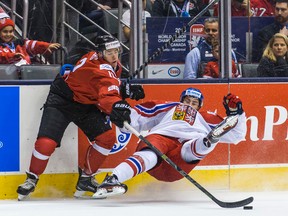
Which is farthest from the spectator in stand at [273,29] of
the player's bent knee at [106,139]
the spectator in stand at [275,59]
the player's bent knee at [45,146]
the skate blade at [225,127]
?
the player's bent knee at [45,146]

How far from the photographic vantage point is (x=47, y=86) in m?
7.67

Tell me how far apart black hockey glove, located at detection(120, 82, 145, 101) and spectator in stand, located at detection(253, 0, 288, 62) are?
3.69 ft

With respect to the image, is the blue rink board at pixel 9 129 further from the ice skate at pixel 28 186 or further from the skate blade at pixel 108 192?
the skate blade at pixel 108 192

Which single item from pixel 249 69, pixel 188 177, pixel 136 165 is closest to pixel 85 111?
pixel 136 165

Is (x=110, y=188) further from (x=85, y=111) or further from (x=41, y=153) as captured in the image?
(x=85, y=111)

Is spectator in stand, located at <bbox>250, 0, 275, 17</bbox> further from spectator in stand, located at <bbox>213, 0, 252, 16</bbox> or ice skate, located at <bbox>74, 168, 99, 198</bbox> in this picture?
ice skate, located at <bbox>74, 168, 99, 198</bbox>

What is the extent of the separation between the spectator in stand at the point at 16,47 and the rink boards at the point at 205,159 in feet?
0.98

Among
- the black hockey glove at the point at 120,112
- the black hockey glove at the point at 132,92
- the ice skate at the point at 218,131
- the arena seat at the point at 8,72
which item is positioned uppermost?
the arena seat at the point at 8,72

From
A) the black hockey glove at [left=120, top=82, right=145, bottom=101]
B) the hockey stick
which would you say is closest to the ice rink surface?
the hockey stick

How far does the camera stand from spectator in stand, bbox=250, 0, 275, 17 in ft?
26.9

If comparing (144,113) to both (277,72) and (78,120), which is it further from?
(277,72)

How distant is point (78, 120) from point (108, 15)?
1028 millimetres

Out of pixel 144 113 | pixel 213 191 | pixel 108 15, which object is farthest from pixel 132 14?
pixel 213 191

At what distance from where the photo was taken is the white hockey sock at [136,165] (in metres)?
7.00
